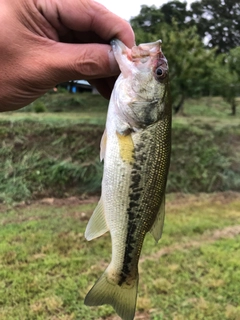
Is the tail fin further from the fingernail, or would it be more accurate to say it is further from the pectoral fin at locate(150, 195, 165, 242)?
the fingernail

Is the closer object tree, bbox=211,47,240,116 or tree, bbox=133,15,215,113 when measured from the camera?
tree, bbox=133,15,215,113

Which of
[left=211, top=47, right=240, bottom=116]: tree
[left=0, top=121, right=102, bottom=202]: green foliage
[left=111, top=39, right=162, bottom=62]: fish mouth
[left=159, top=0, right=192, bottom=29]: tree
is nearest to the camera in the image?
[left=111, top=39, right=162, bottom=62]: fish mouth

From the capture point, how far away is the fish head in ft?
5.09

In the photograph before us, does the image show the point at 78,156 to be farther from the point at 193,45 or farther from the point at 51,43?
the point at 193,45

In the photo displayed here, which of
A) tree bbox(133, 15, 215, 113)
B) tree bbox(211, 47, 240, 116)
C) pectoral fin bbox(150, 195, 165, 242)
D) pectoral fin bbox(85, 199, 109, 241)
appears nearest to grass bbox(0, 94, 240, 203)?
tree bbox(133, 15, 215, 113)

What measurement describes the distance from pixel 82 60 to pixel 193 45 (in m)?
9.41

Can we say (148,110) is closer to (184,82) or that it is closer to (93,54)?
(93,54)

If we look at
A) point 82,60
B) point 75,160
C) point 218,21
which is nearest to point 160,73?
point 82,60

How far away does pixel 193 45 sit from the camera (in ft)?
33.8

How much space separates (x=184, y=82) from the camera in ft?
33.8

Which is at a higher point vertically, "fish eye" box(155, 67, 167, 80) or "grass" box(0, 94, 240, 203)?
"fish eye" box(155, 67, 167, 80)

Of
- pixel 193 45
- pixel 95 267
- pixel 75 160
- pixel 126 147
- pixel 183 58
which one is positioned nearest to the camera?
pixel 126 147

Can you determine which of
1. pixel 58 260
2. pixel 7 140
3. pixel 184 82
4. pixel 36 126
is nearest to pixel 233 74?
pixel 184 82

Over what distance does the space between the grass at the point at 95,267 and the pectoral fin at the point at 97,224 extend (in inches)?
72.8
